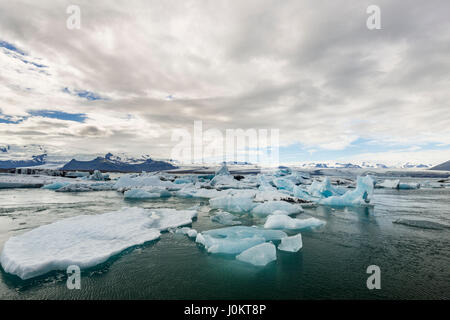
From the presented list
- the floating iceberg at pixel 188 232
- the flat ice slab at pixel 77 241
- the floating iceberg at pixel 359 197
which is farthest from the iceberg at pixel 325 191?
the floating iceberg at pixel 188 232

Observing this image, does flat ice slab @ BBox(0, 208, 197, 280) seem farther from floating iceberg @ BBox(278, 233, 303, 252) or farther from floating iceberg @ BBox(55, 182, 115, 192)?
floating iceberg @ BBox(55, 182, 115, 192)

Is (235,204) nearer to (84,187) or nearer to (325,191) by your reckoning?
(325,191)

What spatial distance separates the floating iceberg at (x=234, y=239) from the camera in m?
5.82

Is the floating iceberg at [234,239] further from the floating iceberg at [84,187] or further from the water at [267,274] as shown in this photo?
the floating iceberg at [84,187]

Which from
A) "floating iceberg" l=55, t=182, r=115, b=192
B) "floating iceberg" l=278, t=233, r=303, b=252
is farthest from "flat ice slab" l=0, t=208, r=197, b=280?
"floating iceberg" l=55, t=182, r=115, b=192

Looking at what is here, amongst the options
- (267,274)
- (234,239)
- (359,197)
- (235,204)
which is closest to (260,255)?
(267,274)

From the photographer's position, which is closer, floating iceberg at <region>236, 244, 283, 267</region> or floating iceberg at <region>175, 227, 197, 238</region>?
floating iceberg at <region>236, 244, 283, 267</region>

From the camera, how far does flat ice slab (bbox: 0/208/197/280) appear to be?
184 inches

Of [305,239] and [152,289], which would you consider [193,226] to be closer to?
[305,239]

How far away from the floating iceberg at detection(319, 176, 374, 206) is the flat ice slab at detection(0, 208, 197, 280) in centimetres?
1071

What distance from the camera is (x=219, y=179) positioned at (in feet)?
101

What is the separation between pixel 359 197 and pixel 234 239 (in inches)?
478

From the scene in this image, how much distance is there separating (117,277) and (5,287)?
6.01 feet
